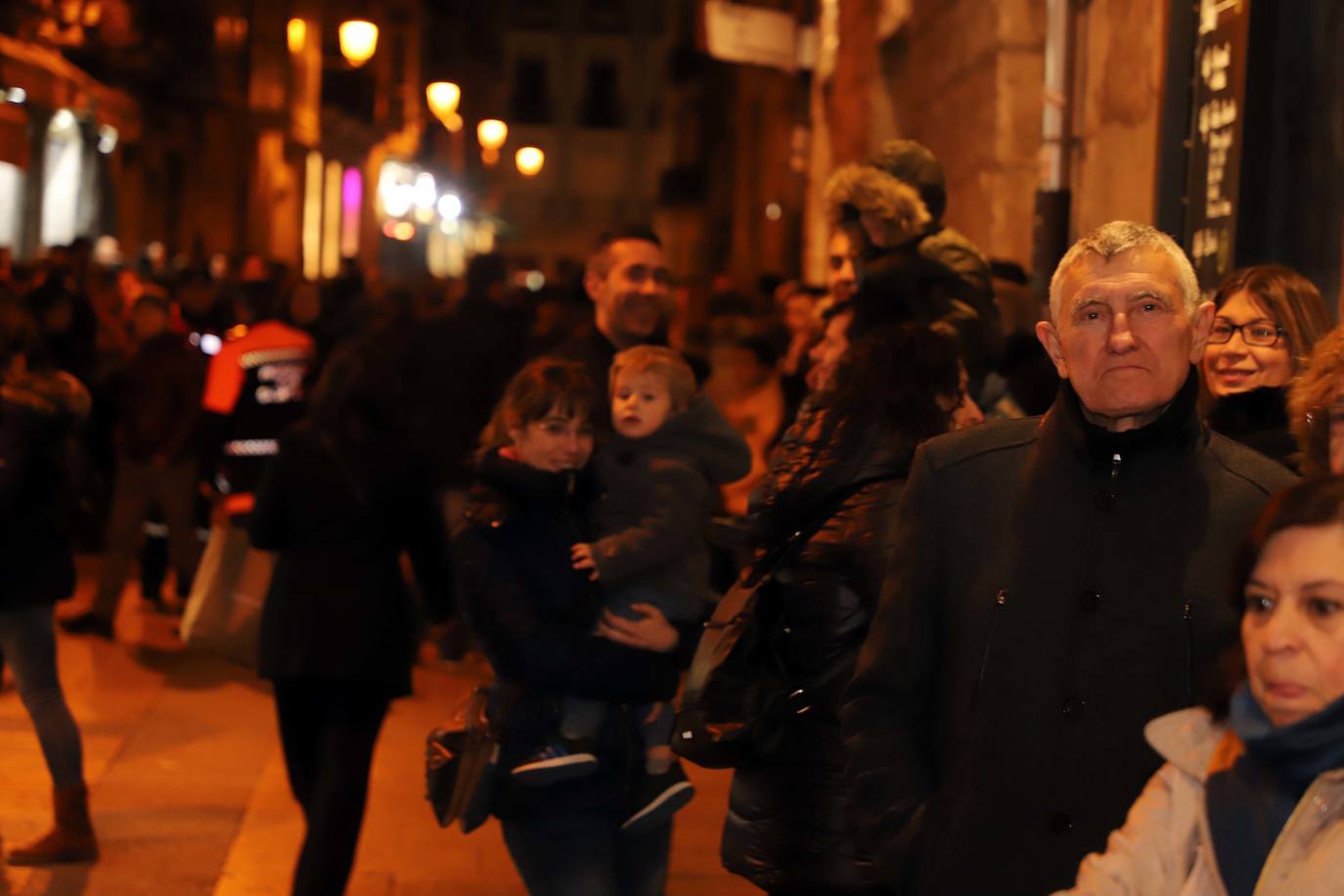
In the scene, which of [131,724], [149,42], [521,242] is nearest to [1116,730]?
[131,724]

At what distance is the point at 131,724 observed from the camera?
29.4ft

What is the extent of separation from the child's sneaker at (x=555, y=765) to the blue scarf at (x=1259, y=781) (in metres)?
2.46

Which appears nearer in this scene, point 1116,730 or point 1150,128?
point 1116,730

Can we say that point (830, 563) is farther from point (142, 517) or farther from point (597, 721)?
point (142, 517)

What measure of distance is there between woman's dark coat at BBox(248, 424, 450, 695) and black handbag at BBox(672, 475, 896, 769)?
1.55 m

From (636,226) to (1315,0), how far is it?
7.59ft

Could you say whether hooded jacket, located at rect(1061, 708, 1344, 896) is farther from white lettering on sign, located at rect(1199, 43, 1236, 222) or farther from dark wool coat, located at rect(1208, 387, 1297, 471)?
white lettering on sign, located at rect(1199, 43, 1236, 222)

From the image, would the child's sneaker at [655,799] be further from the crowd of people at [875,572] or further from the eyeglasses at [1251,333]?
the eyeglasses at [1251,333]

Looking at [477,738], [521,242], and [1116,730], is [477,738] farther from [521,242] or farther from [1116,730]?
[521,242]

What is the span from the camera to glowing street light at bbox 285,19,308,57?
36.7m

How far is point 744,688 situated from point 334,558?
1756 millimetres

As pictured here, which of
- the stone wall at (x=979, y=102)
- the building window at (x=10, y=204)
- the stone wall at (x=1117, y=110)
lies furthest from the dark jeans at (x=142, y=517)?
the building window at (x=10, y=204)

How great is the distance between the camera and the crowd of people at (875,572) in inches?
100

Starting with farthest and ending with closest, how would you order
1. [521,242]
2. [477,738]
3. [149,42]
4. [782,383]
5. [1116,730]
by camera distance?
1. [521,242]
2. [149,42]
3. [782,383]
4. [477,738]
5. [1116,730]
